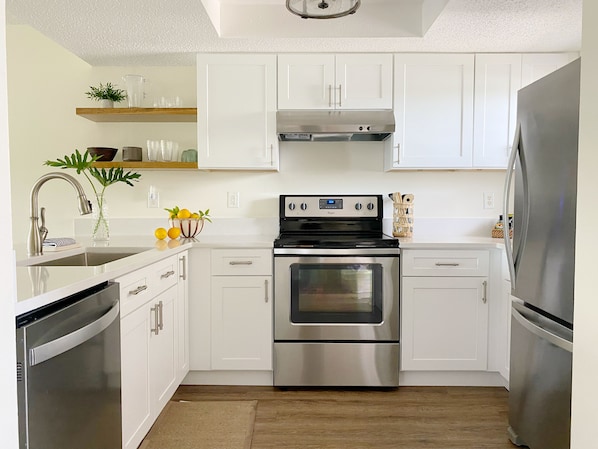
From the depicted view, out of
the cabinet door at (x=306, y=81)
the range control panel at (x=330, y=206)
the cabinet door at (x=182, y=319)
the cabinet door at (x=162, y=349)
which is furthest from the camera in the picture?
the range control panel at (x=330, y=206)

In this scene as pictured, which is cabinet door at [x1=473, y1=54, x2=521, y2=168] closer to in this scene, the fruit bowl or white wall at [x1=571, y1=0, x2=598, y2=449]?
white wall at [x1=571, y1=0, x2=598, y2=449]

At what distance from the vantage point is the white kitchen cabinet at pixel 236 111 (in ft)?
8.87

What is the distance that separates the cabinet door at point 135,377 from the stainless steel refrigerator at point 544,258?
64.1 inches

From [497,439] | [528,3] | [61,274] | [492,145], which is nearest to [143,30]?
[61,274]

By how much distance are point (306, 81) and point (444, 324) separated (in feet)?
5.92

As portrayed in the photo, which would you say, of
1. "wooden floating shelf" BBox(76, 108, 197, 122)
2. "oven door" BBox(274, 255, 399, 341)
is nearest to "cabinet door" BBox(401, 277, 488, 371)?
"oven door" BBox(274, 255, 399, 341)

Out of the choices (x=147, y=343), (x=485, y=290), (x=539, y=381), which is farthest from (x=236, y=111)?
(x=539, y=381)

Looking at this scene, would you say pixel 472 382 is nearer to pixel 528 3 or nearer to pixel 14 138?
pixel 528 3

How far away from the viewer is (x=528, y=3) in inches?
81.3

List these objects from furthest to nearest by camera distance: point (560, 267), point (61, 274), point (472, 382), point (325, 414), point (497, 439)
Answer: point (472, 382)
point (325, 414)
point (497, 439)
point (560, 267)
point (61, 274)

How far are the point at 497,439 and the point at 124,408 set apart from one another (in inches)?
68.1

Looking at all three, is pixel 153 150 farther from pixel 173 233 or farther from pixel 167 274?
pixel 167 274

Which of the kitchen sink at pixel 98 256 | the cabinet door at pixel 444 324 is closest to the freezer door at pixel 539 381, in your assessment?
the cabinet door at pixel 444 324

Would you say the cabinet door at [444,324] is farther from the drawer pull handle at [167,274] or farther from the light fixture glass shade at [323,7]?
the light fixture glass shade at [323,7]
